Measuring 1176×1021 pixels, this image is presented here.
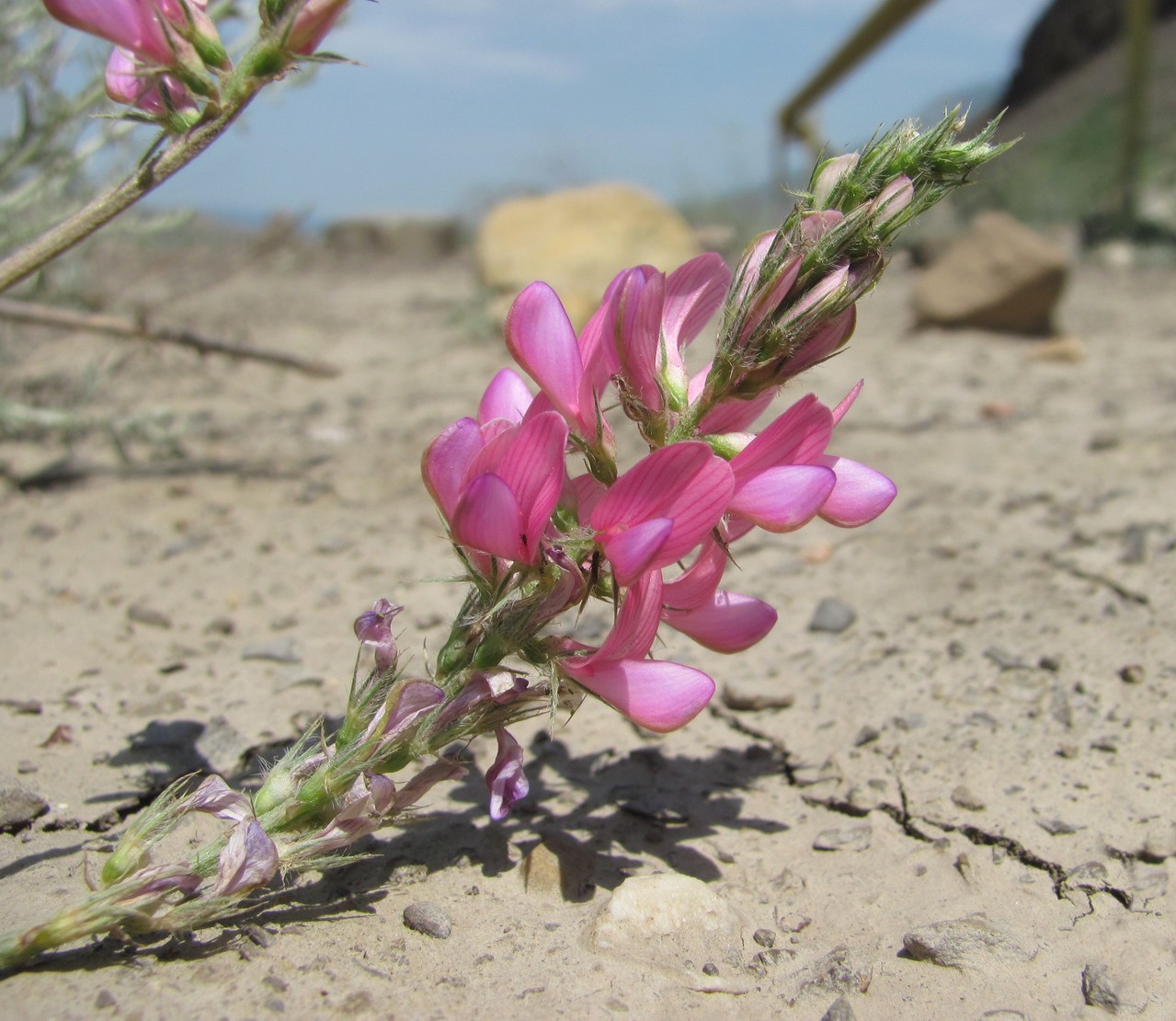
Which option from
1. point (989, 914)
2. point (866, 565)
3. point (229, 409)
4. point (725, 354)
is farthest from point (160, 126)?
point (229, 409)

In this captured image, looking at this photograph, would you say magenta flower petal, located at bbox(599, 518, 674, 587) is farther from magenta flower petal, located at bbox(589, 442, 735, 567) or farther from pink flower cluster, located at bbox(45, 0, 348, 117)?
pink flower cluster, located at bbox(45, 0, 348, 117)

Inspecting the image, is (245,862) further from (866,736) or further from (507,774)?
(866,736)

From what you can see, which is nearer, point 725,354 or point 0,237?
point 725,354

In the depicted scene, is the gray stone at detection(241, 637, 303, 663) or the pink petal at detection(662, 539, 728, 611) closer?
the pink petal at detection(662, 539, 728, 611)

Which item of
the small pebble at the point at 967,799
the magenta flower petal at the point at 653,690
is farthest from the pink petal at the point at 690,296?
the small pebble at the point at 967,799

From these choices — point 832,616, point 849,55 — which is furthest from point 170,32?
point 849,55

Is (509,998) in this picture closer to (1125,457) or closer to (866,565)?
(866,565)

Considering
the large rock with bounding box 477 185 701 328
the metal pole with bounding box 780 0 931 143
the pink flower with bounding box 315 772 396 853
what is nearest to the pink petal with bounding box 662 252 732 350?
the pink flower with bounding box 315 772 396 853
